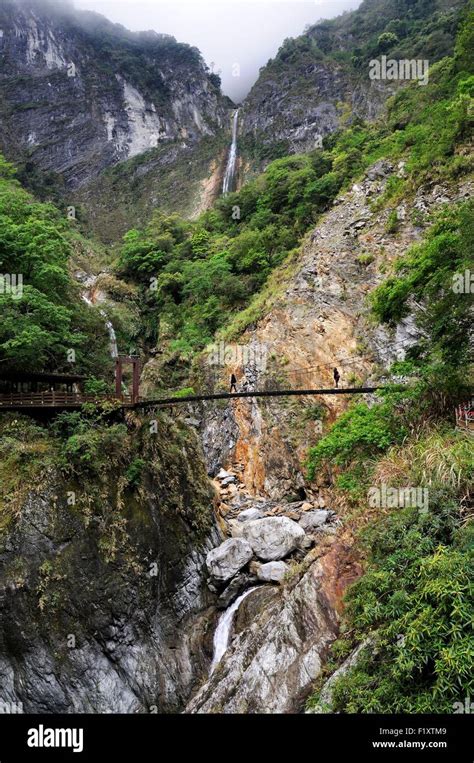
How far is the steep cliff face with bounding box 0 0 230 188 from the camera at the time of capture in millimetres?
40031

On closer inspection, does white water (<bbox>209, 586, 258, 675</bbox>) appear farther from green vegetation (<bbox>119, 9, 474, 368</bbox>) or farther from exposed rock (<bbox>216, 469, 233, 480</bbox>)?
green vegetation (<bbox>119, 9, 474, 368</bbox>)

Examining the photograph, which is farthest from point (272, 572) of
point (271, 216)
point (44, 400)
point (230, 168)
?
point (230, 168)

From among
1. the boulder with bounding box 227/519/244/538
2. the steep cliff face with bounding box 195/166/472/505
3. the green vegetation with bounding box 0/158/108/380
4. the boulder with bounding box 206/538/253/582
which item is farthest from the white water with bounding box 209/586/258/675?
the green vegetation with bounding box 0/158/108/380

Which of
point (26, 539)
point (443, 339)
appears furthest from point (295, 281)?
point (26, 539)

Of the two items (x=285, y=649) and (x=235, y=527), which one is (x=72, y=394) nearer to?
(x=235, y=527)

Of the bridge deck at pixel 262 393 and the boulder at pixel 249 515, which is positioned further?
the boulder at pixel 249 515

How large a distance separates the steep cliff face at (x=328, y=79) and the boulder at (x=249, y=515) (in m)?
27.5

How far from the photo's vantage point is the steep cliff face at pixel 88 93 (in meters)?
40.0

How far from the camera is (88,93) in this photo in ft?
141

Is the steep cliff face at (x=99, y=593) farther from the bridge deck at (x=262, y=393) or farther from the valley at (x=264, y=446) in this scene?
the bridge deck at (x=262, y=393)

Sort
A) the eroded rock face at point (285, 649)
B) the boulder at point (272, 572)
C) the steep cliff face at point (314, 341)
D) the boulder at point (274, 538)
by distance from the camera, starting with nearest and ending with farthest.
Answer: the eroded rock face at point (285, 649) → the boulder at point (272, 572) → the boulder at point (274, 538) → the steep cliff face at point (314, 341)

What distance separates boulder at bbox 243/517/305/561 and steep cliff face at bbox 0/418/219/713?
5.27 ft

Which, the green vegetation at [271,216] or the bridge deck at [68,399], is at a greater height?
the green vegetation at [271,216]

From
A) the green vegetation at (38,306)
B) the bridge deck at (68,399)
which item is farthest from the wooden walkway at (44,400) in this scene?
the green vegetation at (38,306)
